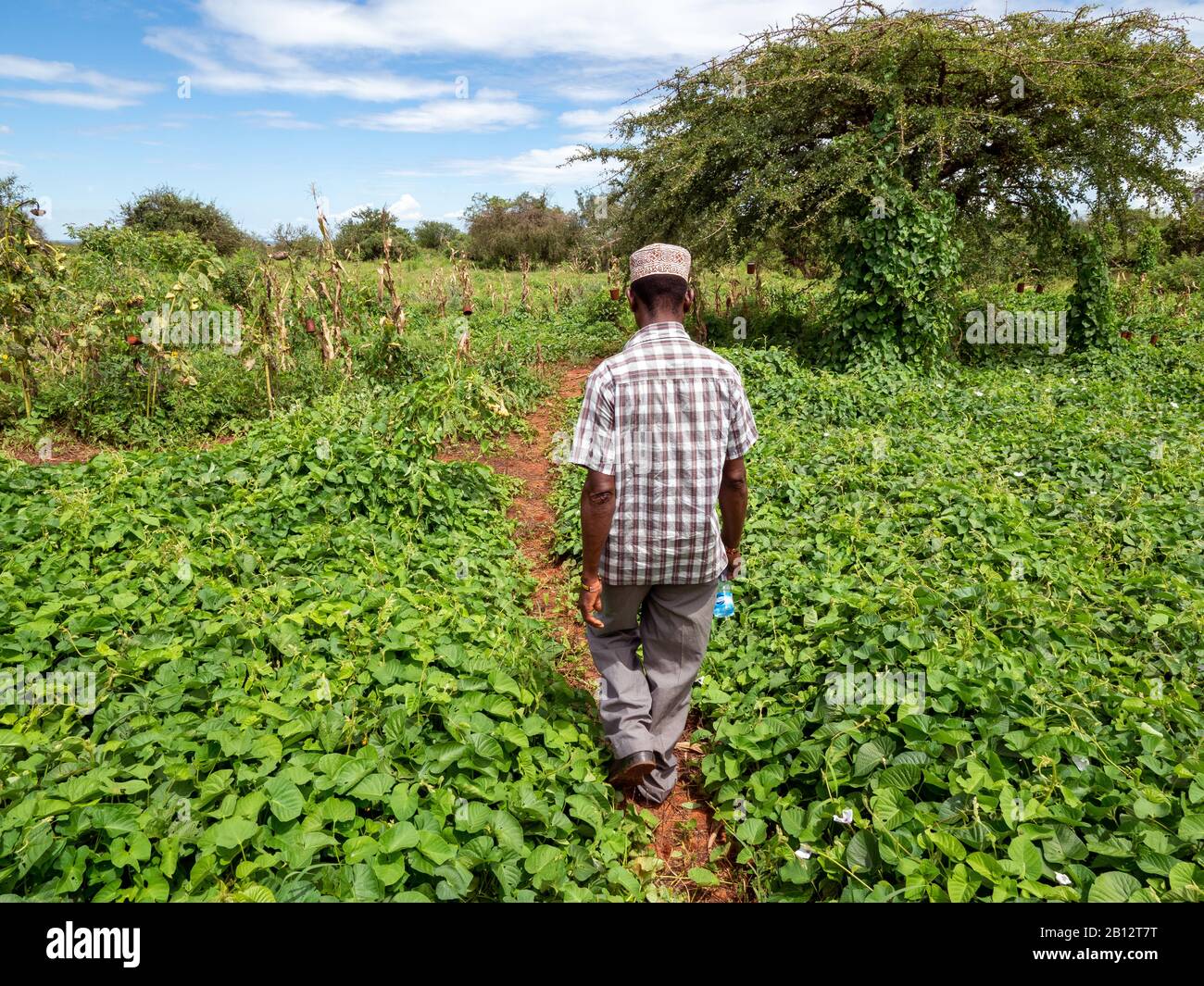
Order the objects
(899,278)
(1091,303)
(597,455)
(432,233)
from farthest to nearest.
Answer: (432,233)
(1091,303)
(899,278)
(597,455)

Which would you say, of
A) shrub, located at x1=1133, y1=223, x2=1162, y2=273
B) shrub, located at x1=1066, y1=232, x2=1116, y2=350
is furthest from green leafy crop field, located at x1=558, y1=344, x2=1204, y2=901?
shrub, located at x1=1133, y1=223, x2=1162, y2=273

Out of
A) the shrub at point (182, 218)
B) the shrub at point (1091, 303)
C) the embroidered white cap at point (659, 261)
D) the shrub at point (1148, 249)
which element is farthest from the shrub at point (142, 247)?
the shrub at point (1148, 249)

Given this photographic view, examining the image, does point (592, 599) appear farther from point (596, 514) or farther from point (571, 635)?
point (571, 635)

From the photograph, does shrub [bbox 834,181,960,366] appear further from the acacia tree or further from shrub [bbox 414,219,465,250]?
shrub [bbox 414,219,465,250]

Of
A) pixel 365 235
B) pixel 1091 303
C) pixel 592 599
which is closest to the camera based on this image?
pixel 592 599

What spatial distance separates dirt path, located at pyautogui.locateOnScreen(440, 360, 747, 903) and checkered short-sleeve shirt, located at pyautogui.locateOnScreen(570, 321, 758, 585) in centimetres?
112

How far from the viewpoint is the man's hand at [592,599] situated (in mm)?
2787

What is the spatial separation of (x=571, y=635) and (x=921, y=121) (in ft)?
29.8

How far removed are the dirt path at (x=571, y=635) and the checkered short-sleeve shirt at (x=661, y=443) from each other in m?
1.12

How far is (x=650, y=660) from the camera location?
3.03 metres

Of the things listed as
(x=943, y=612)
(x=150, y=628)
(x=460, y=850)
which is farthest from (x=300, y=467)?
(x=943, y=612)

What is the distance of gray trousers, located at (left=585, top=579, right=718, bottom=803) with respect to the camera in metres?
2.89

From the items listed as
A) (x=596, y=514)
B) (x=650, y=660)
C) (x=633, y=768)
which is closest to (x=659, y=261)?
(x=596, y=514)

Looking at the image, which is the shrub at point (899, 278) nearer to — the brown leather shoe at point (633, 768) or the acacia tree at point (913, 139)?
the acacia tree at point (913, 139)
